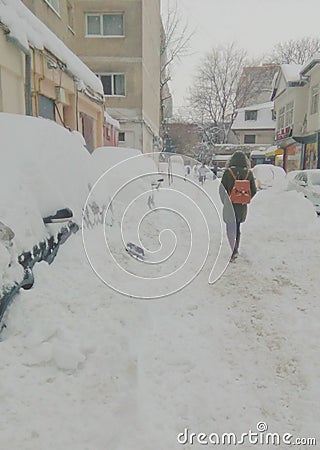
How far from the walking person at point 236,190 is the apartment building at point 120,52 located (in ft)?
56.1

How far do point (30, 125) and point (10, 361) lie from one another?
8.38ft

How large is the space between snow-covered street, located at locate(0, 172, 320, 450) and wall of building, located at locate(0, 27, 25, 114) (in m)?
4.15

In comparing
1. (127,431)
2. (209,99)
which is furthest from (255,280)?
(209,99)

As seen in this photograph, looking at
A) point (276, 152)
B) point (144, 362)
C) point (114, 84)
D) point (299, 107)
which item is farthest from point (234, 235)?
point (276, 152)

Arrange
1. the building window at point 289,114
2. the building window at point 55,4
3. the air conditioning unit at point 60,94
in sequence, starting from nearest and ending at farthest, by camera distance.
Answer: the air conditioning unit at point 60,94 < the building window at point 55,4 < the building window at point 289,114

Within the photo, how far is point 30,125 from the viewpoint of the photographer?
391cm

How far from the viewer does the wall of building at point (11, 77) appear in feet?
21.5

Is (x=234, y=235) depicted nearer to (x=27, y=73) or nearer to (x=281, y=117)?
(x=27, y=73)

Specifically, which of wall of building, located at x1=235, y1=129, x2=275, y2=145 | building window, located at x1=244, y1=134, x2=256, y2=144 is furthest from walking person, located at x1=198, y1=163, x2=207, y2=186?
building window, located at x1=244, y1=134, x2=256, y2=144

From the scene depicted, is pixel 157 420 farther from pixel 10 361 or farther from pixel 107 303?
pixel 107 303

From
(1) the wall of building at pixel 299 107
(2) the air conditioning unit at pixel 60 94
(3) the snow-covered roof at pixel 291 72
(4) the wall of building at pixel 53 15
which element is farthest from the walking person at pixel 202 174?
(3) the snow-covered roof at pixel 291 72

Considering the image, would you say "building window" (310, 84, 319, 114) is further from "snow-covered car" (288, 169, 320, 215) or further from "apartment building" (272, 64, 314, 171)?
"snow-covered car" (288, 169, 320, 215)

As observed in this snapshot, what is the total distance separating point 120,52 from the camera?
2167cm

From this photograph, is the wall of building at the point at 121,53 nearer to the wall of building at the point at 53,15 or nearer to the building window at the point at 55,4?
the wall of building at the point at 53,15
